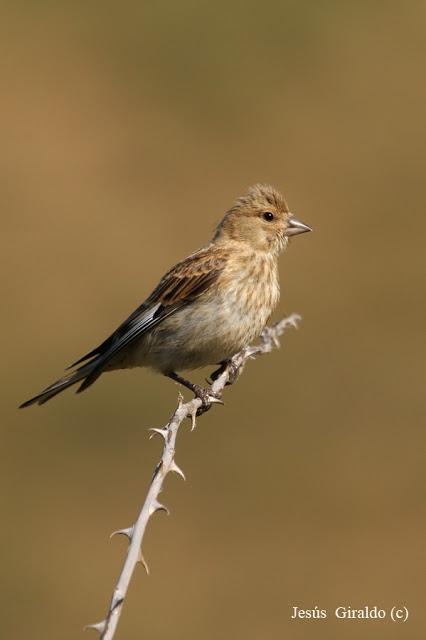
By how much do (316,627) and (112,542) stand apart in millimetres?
2182

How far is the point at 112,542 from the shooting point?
9578 mm

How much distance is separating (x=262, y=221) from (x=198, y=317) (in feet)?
2.96

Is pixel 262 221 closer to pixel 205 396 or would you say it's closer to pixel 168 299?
pixel 168 299

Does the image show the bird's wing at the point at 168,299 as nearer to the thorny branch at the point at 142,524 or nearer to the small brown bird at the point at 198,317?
the small brown bird at the point at 198,317

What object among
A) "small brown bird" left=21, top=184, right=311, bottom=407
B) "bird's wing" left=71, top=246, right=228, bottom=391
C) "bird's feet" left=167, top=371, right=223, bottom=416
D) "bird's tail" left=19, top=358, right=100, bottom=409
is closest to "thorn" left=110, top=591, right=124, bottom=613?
"bird's feet" left=167, top=371, right=223, bottom=416

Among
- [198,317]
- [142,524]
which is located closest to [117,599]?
[142,524]

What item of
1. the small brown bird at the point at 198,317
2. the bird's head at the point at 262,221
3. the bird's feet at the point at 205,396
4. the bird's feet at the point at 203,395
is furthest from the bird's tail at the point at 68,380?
the bird's head at the point at 262,221

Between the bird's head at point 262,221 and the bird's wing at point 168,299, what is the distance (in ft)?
1.12

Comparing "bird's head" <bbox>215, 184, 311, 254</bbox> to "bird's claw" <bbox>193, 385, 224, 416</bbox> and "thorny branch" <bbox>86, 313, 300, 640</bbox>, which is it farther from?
"thorny branch" <bbox>86, 313, 300, 640</bbox>

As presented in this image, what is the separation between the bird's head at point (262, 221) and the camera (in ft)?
20.7

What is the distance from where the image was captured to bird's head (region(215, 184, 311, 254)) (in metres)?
6.30

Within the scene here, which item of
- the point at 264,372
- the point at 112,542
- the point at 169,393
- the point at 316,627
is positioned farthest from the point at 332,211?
the point at 316,627

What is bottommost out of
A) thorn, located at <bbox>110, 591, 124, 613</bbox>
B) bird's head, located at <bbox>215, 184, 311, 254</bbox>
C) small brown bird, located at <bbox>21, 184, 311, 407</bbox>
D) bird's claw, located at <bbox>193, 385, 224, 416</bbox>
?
thorn, located at <bbox>110, 591, 124, 613</bbox>

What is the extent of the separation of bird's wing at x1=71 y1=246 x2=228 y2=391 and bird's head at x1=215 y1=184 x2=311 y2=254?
0.34m
